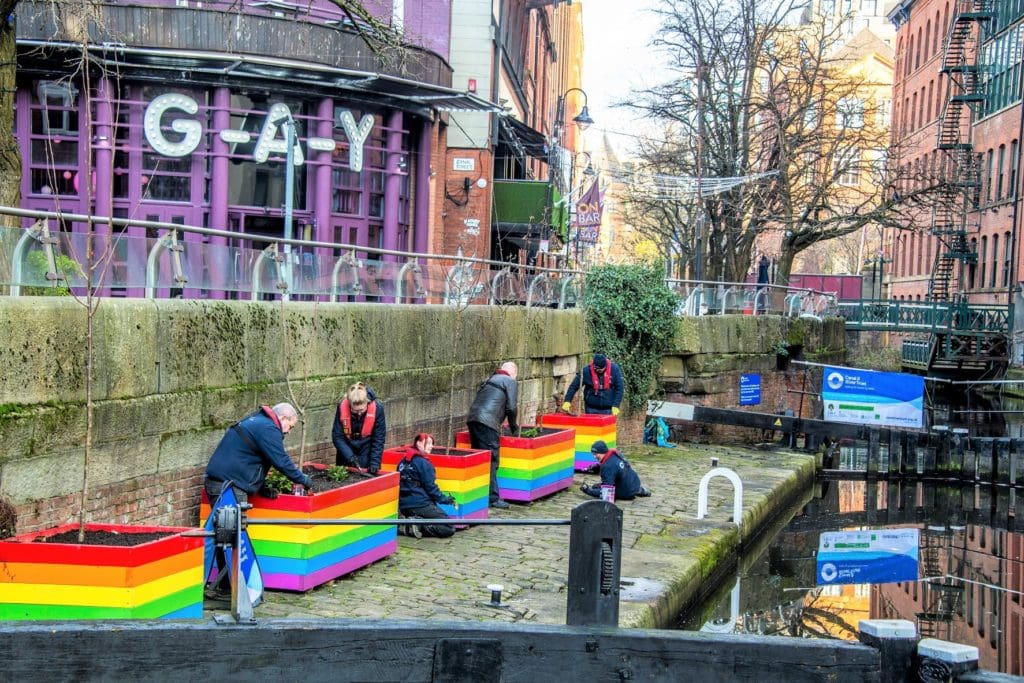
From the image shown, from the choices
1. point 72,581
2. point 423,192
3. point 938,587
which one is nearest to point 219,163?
point 423,192

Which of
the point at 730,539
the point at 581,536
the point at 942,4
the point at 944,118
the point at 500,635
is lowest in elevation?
the point at 730,539

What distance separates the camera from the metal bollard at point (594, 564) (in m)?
6.01

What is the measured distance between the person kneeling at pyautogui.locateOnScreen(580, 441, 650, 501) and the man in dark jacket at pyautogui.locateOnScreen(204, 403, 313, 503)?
21.0 feet

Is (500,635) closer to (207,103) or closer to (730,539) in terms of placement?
(730,539)

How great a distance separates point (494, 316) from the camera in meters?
16.3

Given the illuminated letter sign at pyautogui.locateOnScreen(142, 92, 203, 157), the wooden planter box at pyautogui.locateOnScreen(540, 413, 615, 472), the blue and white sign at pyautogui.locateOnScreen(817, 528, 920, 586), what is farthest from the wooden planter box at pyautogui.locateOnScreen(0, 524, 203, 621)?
the illuminated letter sign at pyautogui.locateOnScreen(142, 92, 203, 157)

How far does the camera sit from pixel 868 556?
16.5m

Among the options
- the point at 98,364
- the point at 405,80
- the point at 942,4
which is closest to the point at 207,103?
the point at 405,80

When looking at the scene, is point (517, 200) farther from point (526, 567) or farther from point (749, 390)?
point (526, 567)

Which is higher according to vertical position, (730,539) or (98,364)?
(98,364)

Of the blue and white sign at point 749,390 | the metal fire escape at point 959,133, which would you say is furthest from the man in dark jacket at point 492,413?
the metal fire escape at point 959,133

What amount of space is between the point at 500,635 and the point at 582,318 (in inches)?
603

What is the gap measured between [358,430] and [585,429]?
667 cm

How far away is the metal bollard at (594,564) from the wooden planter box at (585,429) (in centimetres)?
1085
